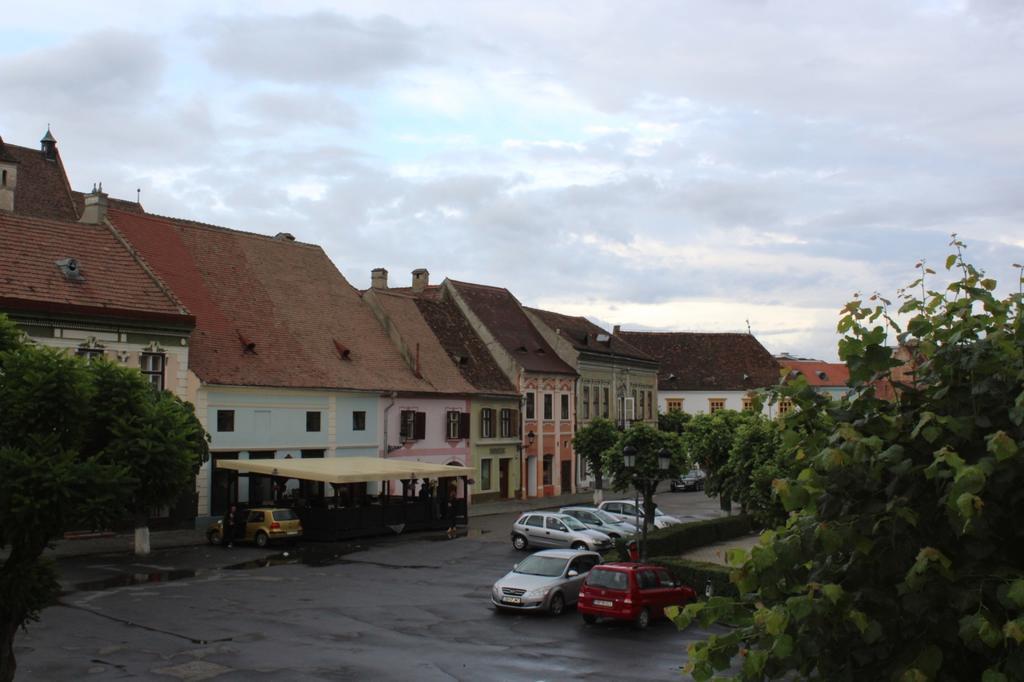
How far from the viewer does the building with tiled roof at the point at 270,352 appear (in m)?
40.8

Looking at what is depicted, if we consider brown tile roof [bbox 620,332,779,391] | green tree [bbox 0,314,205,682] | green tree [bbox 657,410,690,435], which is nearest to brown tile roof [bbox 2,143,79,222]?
green tree [bbox 657,410,690,435]

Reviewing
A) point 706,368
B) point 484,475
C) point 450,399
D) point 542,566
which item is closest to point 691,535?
point 542,566

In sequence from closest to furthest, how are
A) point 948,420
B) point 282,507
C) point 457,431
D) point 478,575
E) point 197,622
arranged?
point 948,420, point 197,622, point 478,575, point 282,507, point 457,431

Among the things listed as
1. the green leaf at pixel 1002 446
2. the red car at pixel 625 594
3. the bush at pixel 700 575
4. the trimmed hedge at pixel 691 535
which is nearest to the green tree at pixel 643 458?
the trimmed hedge at pixel 691 535

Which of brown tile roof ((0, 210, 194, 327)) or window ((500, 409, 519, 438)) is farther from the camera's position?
window ((500, 409, 519, 438))

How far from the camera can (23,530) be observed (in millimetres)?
13070

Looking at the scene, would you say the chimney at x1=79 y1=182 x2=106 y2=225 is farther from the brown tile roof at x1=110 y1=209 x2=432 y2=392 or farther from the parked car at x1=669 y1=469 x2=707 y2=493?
the parked car at x1=669 y1=469 x2=707 y2=493

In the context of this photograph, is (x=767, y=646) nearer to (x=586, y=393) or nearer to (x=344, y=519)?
(x=344, y=519)

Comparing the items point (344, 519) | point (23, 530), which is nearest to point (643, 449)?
point (344, 519)

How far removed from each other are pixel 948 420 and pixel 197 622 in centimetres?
1971

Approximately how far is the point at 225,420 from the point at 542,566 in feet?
64.4

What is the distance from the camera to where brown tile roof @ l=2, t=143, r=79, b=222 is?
2170 inches

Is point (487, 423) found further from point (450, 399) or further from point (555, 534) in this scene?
point (555, 534)

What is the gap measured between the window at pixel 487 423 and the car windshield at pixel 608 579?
3178cm
